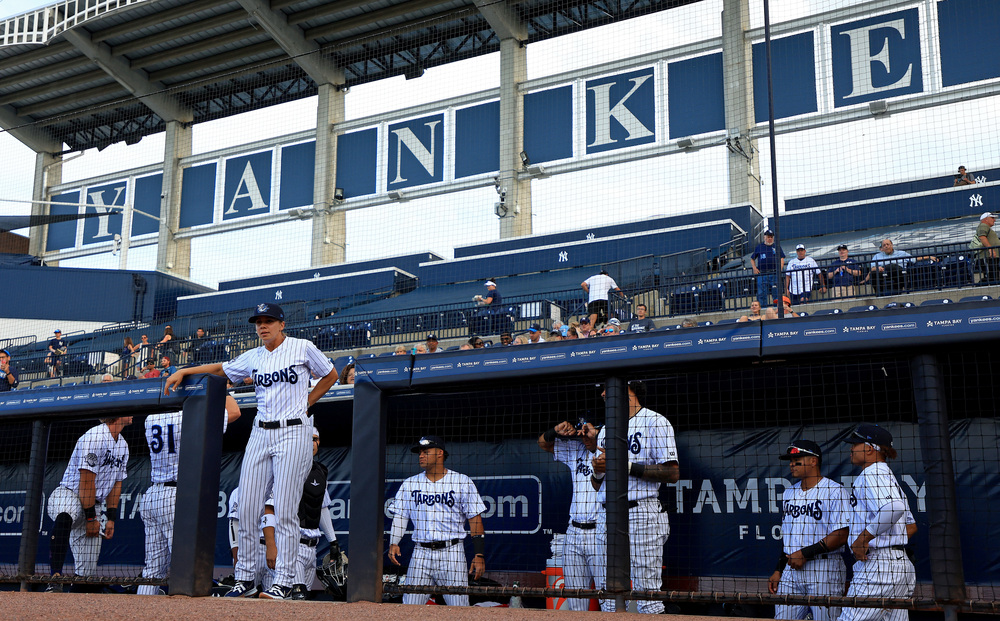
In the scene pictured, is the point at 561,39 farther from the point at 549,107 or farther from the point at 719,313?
the point at 719,313

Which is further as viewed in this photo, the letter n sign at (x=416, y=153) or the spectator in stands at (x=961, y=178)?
the letter n sign at (x=416, y=153)

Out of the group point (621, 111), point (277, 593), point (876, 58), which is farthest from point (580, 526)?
point (621, 111)

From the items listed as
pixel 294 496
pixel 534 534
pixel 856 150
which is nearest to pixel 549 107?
pixel 856 150

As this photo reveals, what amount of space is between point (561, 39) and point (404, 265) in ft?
23.9

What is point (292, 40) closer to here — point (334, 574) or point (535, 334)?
point (535, 334)

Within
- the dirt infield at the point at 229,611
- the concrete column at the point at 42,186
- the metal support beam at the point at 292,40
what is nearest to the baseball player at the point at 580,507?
the dirt infield at the point at 229,611

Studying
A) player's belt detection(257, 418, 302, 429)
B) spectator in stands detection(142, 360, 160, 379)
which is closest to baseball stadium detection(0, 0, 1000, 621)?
player's belt detection(257, 418, 302, 429)

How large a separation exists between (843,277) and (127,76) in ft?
75.7

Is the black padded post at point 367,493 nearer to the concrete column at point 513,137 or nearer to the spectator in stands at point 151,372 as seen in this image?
the spectator in stands at point 151,372

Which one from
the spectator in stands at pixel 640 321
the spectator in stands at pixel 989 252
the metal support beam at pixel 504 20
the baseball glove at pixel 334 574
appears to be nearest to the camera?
the baseball glove at pixel 334 574

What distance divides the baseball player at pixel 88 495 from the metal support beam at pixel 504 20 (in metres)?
17.6

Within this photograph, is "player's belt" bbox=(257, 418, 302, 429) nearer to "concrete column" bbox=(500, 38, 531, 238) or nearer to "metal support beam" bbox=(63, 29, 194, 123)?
"concrete column" bbox=(500, 38, 531, 238)

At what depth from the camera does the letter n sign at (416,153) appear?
80.6 ft

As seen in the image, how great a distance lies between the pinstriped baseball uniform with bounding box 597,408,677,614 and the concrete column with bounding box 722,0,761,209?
16.2 m
